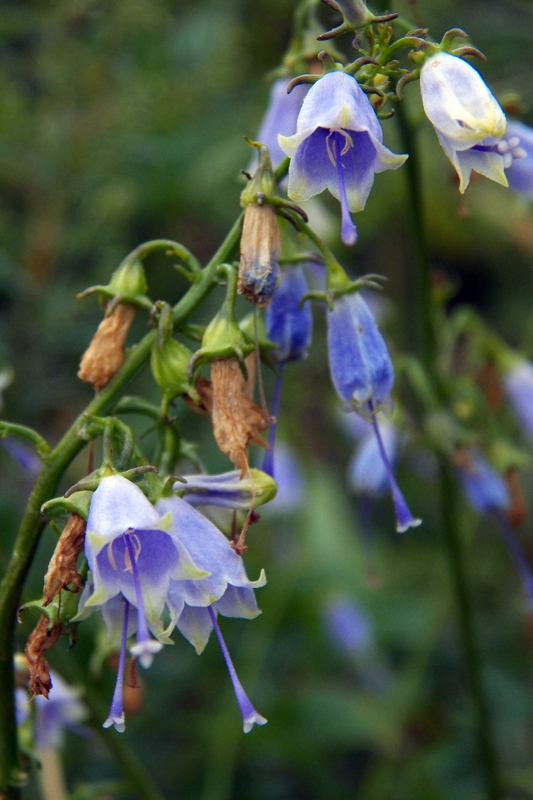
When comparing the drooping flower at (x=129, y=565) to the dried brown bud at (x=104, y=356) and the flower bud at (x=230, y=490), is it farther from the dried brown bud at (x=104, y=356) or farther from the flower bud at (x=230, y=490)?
the dried brown bud at (x=104, y=356)

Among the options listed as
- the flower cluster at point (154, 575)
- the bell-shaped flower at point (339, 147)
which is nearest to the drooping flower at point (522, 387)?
the bell-shaped flower at point (339, 147)

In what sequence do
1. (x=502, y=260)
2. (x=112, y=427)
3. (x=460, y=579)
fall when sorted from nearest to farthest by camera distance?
(x=112, y=427)
(x=460, y=579)
(x=502, y=260)

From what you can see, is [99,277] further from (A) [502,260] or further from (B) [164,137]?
(A) [502,260]

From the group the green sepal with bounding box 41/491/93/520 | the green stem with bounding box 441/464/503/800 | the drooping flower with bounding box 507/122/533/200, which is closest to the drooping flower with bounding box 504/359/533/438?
the green stem with bounding box 441/464/503/800

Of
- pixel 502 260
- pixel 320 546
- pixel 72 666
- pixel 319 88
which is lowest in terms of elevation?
pixel 320 546

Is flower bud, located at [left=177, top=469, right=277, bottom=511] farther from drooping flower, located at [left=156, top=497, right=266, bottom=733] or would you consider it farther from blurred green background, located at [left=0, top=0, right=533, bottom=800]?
blurred green background, located at [left=0, top=0, right=533, bottom=800]

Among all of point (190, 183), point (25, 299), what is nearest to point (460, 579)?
point (25, 299)

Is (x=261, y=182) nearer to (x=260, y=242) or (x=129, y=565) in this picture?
(x=260, y=242)
